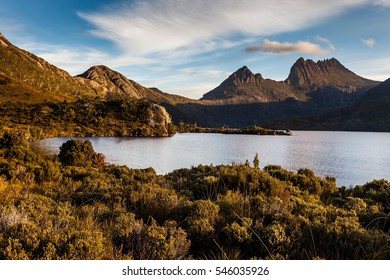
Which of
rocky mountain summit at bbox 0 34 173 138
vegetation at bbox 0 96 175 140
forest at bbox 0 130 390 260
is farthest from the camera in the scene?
rocky mountain summit at bbox 0 34 173 138

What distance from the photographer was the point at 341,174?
45.4 metres

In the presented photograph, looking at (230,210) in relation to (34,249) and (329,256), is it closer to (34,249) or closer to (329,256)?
(329,256)

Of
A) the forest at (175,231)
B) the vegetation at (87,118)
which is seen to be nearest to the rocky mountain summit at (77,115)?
the vegetation at (87,118)

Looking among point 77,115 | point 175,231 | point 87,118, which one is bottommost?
point 175,231

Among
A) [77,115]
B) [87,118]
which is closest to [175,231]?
[77,115]

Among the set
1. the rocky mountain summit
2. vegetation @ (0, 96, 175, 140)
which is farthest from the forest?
the rocky mountain summit

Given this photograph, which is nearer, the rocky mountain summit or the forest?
the forest

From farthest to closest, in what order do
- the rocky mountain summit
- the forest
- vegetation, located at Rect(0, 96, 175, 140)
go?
the rocky mountain summit, vegetation, located at Rect(0, 96, 175, 140), the forest

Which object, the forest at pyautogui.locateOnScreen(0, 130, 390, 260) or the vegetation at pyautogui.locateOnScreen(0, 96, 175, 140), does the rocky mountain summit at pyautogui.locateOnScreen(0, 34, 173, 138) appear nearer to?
the vegetation at pyautogui.locateOnScreen(0, 96, 175, 140)

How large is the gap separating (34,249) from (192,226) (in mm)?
2652

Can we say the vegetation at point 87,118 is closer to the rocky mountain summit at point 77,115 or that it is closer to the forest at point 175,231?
the rocky mountain summit at point 77,115

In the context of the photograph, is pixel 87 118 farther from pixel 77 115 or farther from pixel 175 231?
pixel 175 231

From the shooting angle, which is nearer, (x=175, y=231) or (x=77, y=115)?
(x=175, y=231)
